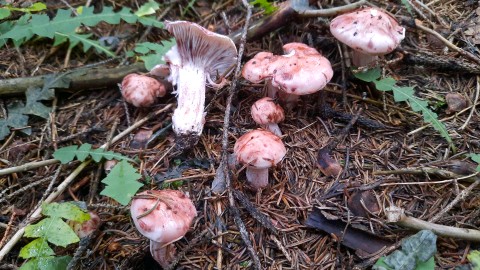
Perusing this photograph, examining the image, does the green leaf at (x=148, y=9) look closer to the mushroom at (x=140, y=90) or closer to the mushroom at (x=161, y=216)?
the mushroom at (x=140, y=90)

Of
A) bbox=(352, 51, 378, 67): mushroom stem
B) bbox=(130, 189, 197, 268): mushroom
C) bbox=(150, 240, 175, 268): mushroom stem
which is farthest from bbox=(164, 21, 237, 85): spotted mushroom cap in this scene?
bbox=(150, 240, 175, 268): mushroom stem

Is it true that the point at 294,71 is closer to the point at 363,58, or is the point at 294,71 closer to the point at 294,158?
the point at 294,158

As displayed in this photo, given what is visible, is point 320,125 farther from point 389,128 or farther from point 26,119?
point 26,119

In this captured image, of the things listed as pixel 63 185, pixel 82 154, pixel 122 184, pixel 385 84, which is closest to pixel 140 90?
pixel 82 154

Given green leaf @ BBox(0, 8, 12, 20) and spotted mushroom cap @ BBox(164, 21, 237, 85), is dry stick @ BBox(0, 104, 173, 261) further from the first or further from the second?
green leaf @ BBox(0, 8, 12, 20)

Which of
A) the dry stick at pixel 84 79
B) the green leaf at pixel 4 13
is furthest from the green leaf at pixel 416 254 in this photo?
the green leaf at pixel 4 13

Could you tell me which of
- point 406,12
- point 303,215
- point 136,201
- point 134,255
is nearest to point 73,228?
point 134,255
